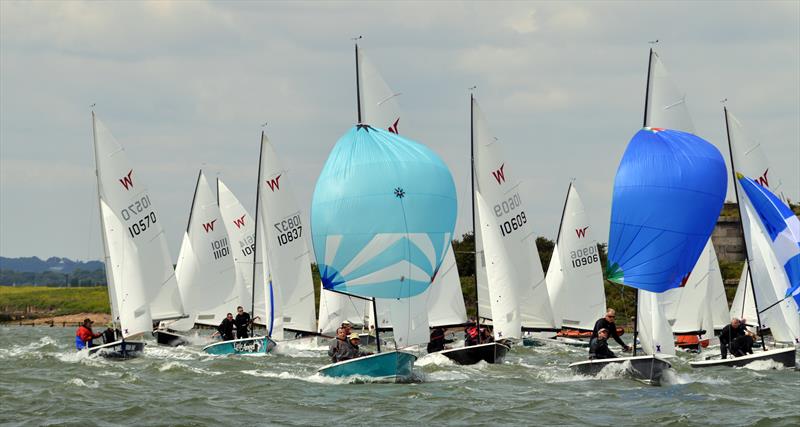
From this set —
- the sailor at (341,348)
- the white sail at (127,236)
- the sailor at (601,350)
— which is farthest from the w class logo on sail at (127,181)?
the sailor at (601,350)

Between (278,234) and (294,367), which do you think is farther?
(278,234)

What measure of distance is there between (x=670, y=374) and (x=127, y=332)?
1691cm

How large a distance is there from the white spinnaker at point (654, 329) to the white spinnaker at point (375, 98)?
12.6 m

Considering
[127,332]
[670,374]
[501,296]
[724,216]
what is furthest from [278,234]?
[724,216]

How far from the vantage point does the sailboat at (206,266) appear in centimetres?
4875

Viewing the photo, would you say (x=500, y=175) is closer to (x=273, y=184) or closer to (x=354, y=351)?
(x=273, y=184)

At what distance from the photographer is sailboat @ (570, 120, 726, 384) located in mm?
27531

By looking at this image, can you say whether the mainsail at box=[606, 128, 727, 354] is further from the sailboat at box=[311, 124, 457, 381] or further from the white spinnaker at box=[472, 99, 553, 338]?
the white spinnaker at box=[472, 99, 553, 338]

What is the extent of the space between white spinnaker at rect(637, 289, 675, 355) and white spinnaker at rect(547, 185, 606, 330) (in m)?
19.4

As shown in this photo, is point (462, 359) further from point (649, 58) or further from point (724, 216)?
point (724, 216)

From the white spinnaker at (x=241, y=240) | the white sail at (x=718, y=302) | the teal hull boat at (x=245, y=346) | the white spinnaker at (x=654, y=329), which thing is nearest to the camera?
the white spinnaker at (x=654, y=329)

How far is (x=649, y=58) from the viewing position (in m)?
31.8

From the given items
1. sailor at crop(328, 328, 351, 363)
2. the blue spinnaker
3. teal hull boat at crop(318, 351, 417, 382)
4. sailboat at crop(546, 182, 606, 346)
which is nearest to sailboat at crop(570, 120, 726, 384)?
the blue spinnaker

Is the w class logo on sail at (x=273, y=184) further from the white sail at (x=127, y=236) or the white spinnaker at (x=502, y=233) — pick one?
the white spinnaker at (x=502, y=233)
